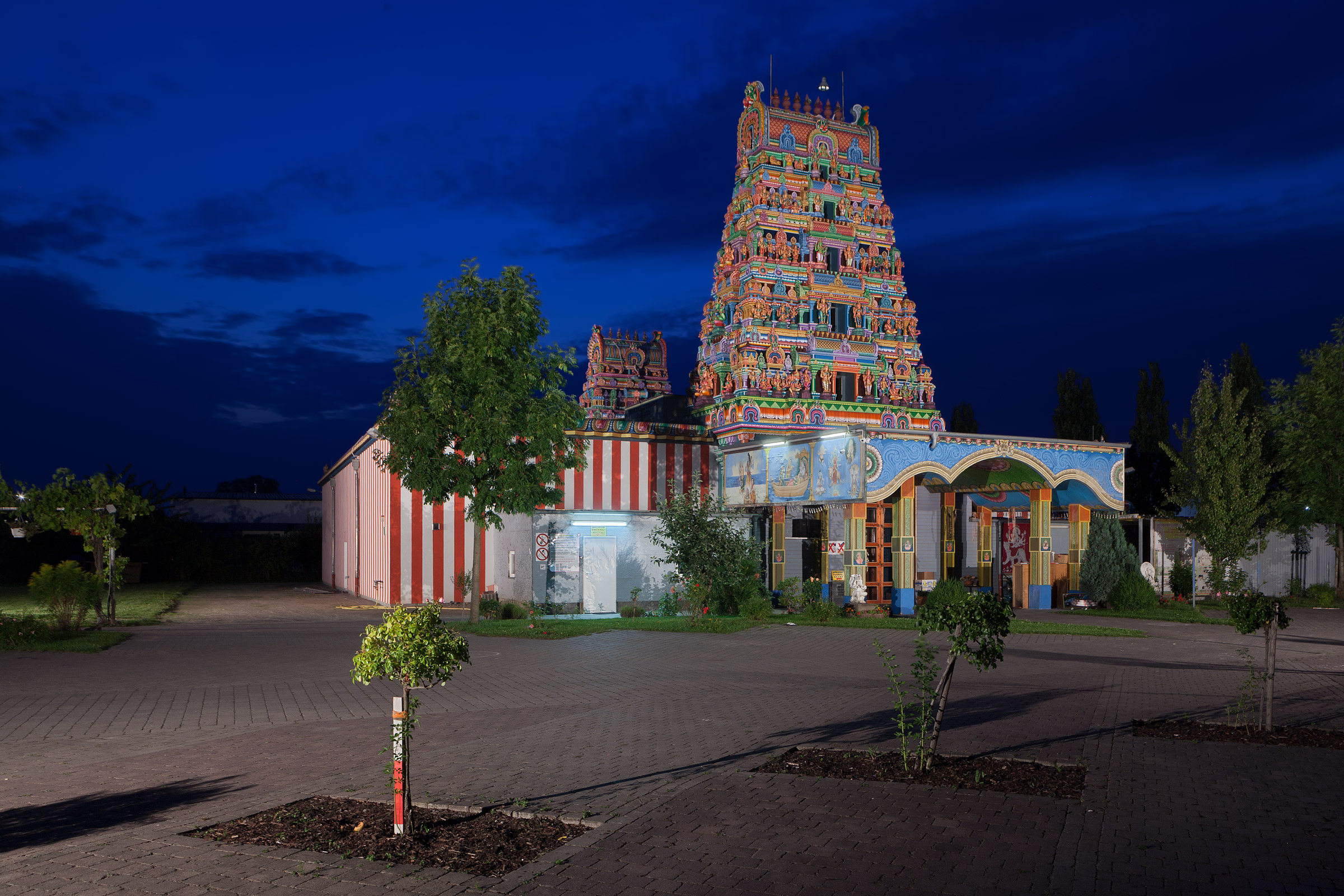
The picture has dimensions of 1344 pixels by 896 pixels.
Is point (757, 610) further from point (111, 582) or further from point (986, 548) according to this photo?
point (111, 582)

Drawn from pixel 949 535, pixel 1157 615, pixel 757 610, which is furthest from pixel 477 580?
pixel 1157 615

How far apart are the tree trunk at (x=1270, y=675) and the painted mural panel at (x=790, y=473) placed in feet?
53.3

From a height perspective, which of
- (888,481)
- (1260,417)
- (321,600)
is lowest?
(321,600)

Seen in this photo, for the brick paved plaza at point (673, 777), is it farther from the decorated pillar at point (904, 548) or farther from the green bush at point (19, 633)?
the decorated pillar at point (904, 548)

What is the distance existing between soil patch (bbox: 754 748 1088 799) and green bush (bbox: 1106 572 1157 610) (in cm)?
2104

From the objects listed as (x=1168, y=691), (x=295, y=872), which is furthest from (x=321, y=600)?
(x=295, y=872)

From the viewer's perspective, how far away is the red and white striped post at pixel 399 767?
6559mm

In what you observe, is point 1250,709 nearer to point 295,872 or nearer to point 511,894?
point 511,894

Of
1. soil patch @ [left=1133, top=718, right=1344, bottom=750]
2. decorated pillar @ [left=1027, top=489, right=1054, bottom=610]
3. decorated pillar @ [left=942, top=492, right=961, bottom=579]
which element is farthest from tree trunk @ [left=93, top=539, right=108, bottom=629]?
decorated pillar @ [left=1027, top=489, right=1054, bottom=610]

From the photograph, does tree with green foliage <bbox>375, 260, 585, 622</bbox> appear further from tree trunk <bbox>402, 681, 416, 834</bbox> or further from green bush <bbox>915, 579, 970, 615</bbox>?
tree trunk <bbox>402, 681, 416, 834</bbox>

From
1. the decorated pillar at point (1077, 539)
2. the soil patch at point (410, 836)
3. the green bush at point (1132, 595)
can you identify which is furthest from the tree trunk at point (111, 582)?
the green bush at point (1132, 595)

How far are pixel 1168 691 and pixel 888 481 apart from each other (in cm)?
1243

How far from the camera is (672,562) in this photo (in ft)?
88.7

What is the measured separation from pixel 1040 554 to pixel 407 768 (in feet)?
81.3
